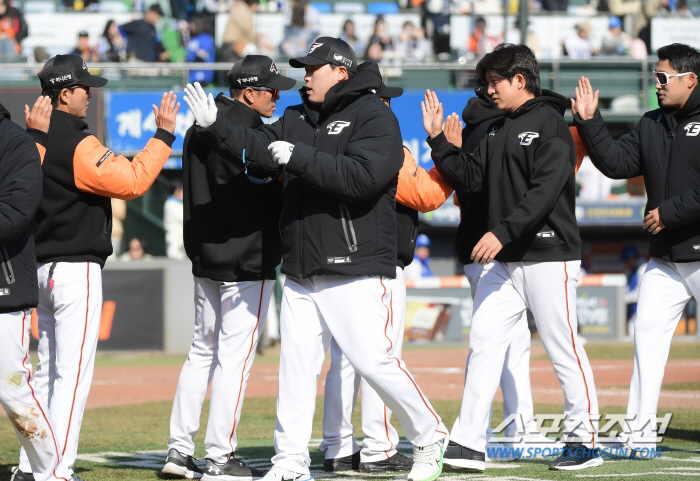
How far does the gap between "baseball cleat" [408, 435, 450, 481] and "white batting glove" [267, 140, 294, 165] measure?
1.64 metres

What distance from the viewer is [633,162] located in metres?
6.19

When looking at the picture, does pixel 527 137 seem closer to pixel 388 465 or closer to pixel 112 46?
pixel 388 465

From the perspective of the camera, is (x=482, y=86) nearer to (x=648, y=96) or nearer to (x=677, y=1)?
(x=648, y=96)

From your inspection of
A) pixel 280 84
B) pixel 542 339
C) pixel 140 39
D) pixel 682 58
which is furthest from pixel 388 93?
pixel 140 39

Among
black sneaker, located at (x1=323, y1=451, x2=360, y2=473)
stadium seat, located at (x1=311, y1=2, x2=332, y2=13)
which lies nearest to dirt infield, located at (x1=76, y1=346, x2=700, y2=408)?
black sneaker, located at (x1=323, y1=451, x2=360, y2=473)

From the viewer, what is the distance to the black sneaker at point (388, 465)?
18.7 ft

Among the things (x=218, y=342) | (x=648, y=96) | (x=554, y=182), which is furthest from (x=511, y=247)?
(x=648, y=96)

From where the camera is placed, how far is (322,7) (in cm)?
2139

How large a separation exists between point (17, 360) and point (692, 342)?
15244 mm

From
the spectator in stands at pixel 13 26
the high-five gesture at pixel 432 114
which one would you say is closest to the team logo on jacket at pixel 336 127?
the high-five gesture at pixel 432 114

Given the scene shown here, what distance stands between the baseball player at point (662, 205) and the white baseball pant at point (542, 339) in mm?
541

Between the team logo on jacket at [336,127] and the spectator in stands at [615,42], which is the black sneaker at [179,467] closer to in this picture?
the team logo on jacket at [336,127]

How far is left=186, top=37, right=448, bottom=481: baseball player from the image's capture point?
4.73 m

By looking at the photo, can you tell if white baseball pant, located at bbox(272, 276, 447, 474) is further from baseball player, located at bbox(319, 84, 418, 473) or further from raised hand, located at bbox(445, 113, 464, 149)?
raised hand, located at bbox(445, 113, 464, 149)
